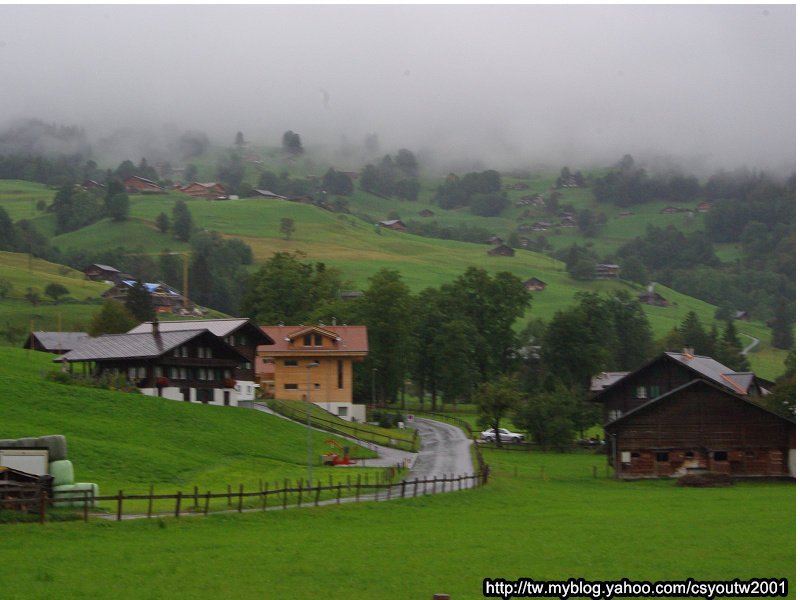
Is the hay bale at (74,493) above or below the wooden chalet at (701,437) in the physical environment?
above

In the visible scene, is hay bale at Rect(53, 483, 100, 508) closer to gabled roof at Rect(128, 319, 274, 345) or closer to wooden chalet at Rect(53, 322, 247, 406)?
wooden chalet at Rect(53, 322, 247, 406)

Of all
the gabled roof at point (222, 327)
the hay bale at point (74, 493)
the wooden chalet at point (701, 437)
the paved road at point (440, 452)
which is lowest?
the paved road at point (440, 452)

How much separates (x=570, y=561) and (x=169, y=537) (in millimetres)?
13927

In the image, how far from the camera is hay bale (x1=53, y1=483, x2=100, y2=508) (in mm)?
44809

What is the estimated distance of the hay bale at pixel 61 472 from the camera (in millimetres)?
49562

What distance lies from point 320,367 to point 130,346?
23826 millimetres

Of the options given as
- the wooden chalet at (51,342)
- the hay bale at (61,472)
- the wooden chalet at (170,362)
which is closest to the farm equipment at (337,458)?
the wooden chalet at (170,362)

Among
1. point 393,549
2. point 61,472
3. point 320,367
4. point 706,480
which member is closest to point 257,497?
point 61,472

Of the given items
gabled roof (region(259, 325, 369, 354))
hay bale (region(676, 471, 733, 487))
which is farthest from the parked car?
hay bale (region(676, 471, 733, 487))

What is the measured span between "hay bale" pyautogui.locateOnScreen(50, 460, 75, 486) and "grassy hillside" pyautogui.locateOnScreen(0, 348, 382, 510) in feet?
21.3

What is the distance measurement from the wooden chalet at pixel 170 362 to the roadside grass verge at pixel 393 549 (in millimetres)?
41758

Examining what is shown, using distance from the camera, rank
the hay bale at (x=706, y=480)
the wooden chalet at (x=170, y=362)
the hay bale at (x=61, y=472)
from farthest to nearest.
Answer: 1. the wooden chalet at (x=170, y=362)
2. the hay bale at (x=706, y=480)
3. the hay bale at (x=61, y=472)

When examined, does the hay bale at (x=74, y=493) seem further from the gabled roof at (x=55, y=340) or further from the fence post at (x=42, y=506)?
the gabled roof at (x=55, y=340)

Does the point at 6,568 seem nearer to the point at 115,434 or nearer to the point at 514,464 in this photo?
the point at 115,434
